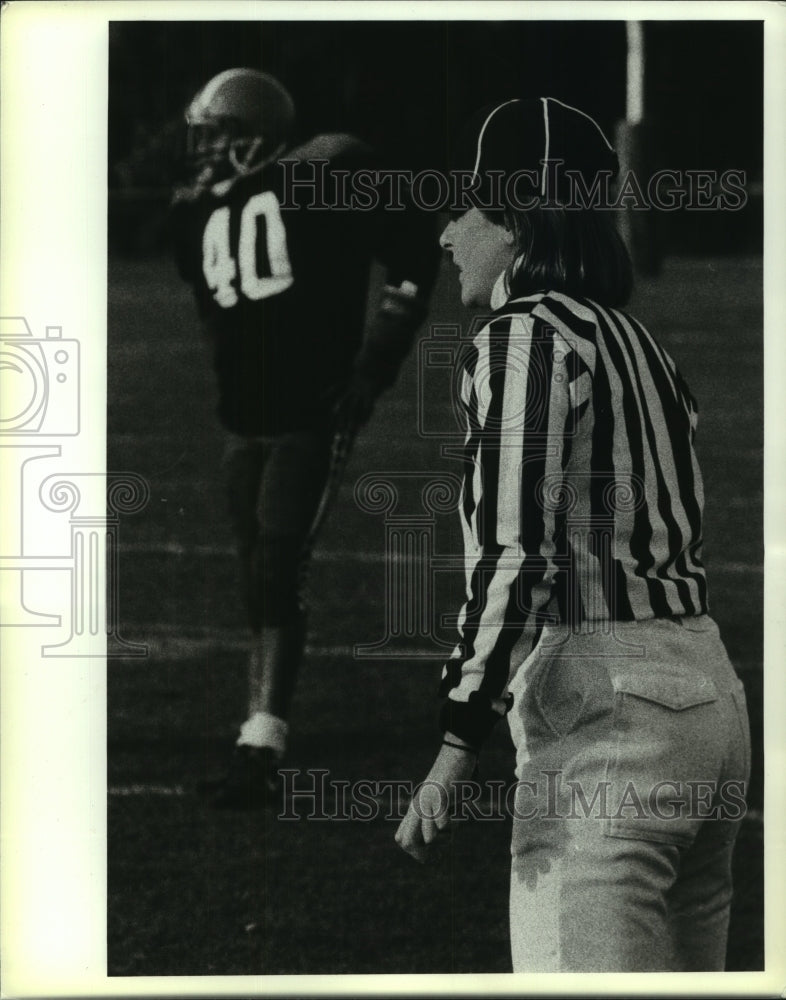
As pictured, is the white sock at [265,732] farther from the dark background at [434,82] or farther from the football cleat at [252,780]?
the dark background at [434,82]

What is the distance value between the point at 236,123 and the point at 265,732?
174 centimetres

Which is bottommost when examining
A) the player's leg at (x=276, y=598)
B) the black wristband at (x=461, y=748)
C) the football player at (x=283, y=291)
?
the black wristband at (x=461, y=748)

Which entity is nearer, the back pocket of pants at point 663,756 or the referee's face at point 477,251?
the back pocket of pants at point 663,756

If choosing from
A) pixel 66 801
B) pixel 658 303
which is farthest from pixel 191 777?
pixel 658 303

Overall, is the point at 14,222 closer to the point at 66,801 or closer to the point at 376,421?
the point at 376,421

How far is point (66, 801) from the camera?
370cm

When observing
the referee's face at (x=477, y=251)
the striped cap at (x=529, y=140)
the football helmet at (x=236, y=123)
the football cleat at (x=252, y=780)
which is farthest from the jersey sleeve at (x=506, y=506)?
the football helmet at (x=236, y=123)

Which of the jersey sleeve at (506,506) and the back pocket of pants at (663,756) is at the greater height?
the jersey sleeve at (506,506)

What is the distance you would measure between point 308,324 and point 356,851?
151 centimetres

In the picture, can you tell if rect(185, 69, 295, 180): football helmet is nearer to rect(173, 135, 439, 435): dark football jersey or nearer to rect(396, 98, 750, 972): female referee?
rect(173, 135, 439, 435): dark football jersey

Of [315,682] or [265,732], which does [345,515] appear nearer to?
[315,682]

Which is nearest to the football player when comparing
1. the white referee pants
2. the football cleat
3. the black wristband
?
the football cleat

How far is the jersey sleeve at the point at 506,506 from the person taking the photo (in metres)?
3.48

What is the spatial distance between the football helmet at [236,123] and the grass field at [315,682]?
0.35 m
